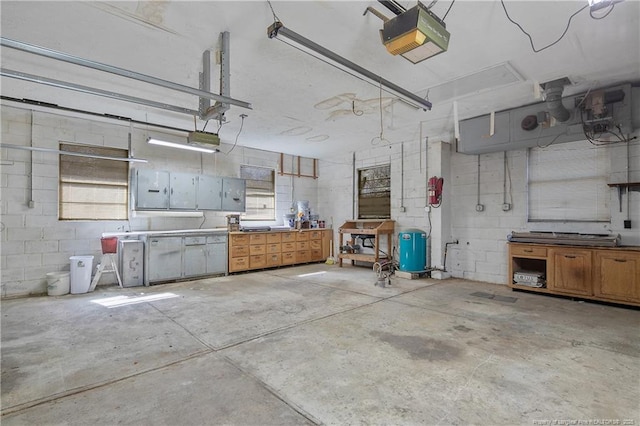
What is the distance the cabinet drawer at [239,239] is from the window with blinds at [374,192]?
305cm

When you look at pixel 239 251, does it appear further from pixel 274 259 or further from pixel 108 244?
pixel 108 244

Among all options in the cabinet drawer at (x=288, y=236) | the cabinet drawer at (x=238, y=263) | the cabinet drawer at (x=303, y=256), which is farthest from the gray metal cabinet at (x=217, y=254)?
the cabinet drawer at (x=303, y=256)

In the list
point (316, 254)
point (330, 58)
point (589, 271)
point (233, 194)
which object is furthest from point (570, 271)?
point (233, 194)

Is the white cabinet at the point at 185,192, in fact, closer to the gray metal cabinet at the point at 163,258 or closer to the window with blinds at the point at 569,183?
the gray metal cabinet at the point at 163,258

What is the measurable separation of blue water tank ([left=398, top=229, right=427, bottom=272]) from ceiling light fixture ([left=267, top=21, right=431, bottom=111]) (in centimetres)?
257

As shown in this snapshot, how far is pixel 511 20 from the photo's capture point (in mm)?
2791

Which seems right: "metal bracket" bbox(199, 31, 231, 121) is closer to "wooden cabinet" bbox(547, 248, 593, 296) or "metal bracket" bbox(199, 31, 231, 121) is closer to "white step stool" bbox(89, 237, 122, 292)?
"white step stool" bbox(89, 237, 122, 292)

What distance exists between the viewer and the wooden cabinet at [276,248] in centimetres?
673

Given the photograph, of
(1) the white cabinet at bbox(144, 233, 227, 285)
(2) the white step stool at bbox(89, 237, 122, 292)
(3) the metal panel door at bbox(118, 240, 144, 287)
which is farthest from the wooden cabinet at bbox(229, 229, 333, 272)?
(2) the white step stool at bbox(89, 237, 122, 292)

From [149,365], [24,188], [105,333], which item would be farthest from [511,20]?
[24,188]

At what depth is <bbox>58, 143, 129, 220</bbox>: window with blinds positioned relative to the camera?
5.38 meters

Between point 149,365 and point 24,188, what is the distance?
4.40 metres

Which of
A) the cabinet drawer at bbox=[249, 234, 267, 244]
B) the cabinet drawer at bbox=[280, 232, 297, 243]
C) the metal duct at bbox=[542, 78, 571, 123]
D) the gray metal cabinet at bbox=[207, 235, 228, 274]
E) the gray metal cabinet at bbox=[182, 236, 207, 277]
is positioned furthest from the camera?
the cabinet drawer at bbox=[280, 232, 297, 243]

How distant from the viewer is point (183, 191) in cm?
631
